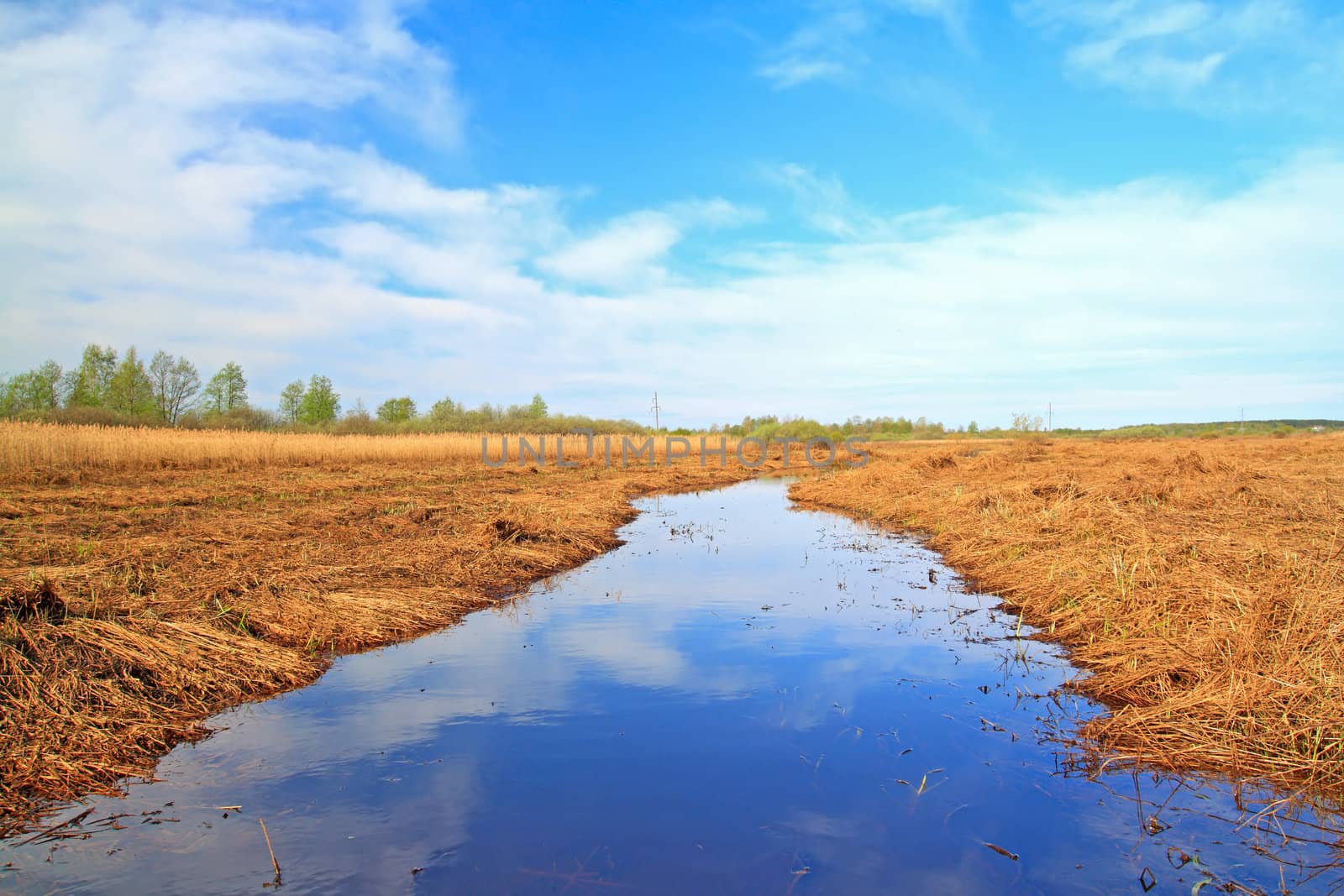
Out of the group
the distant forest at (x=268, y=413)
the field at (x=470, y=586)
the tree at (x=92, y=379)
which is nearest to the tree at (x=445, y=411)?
the distant forest at (x=268, y=413)

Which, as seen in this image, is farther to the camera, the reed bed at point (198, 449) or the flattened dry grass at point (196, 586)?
the reed bed at point (198, 449)

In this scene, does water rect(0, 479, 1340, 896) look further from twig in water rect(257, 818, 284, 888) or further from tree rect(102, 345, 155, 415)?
tree rect(102, 345, 155, 415)

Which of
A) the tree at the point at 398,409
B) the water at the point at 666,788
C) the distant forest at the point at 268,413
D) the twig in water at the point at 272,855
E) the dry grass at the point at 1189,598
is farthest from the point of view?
the tree at the point at 398,409

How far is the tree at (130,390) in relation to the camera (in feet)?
163

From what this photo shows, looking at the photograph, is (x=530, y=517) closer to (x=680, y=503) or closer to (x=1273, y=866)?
(x=680, y=503)

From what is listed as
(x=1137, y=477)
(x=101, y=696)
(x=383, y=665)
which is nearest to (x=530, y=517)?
(x=383, y=665)

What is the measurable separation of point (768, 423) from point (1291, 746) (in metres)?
59.8

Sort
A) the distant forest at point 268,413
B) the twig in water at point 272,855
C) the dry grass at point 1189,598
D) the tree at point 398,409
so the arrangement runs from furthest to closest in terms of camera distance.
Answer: the tree at point 398,409 < the distant forest at point 268,413 < the dry grass at point 1189,598 < the twig in water at point 272,855

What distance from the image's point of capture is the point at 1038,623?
826 cm

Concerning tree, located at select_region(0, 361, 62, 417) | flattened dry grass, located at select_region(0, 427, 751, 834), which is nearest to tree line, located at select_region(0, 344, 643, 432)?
tree, located at select_region(0, 361, 62, 417)

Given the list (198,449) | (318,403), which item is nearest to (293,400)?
(318,403)

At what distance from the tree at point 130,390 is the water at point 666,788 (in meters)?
56.2

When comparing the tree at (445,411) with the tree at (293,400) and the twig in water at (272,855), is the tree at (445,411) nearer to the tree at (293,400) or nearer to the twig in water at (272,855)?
the tree at (293,400)

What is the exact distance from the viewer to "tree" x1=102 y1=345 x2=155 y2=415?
49.8 metres
